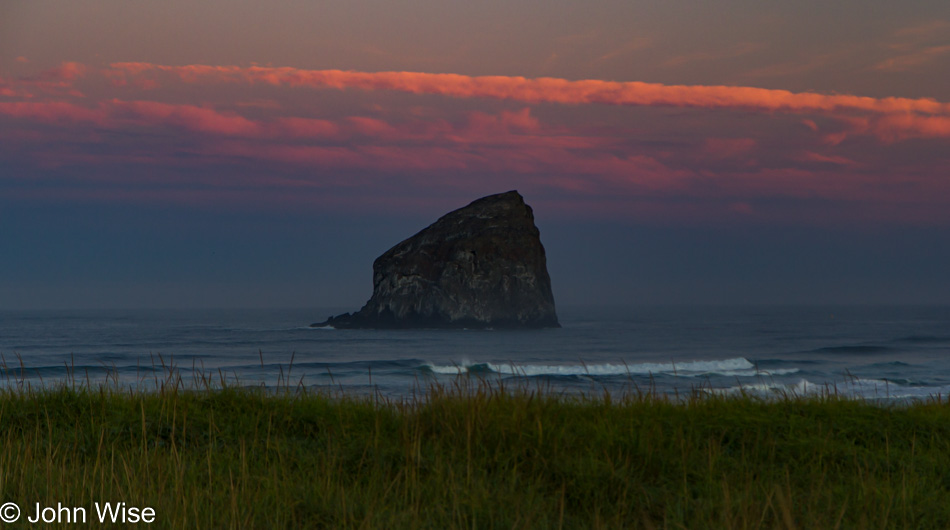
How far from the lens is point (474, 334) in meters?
77.6

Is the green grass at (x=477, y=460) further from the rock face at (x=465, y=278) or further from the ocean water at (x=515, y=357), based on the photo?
the rock face at (x=465, y=278)

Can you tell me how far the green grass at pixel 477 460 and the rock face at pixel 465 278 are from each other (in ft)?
248

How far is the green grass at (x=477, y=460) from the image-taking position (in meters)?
4.55

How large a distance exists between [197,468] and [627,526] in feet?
11.4

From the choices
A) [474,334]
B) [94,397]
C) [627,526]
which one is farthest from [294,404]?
[474,334]

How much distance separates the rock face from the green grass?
75591 millimetres

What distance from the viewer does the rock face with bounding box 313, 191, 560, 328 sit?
83812 millimetres

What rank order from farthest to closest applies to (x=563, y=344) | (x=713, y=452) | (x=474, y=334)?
(x=474, y=334) < (x=563, y=344) < (x=713, y=452)

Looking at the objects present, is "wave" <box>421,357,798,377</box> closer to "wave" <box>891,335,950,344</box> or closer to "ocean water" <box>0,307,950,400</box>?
"ocean water" <box>0,307,950,400</box>

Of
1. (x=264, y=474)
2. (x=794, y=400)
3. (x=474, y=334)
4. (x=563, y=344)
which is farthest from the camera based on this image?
(x=474, y=334)

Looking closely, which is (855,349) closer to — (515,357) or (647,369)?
(647,369)

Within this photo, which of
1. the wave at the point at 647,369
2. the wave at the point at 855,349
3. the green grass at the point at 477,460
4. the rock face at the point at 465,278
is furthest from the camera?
the rock face at the point at 465,278

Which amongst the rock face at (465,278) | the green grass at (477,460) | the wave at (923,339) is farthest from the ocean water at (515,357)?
the green grass at (477,460)

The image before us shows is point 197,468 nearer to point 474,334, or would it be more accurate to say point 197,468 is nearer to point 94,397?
point 94,397
